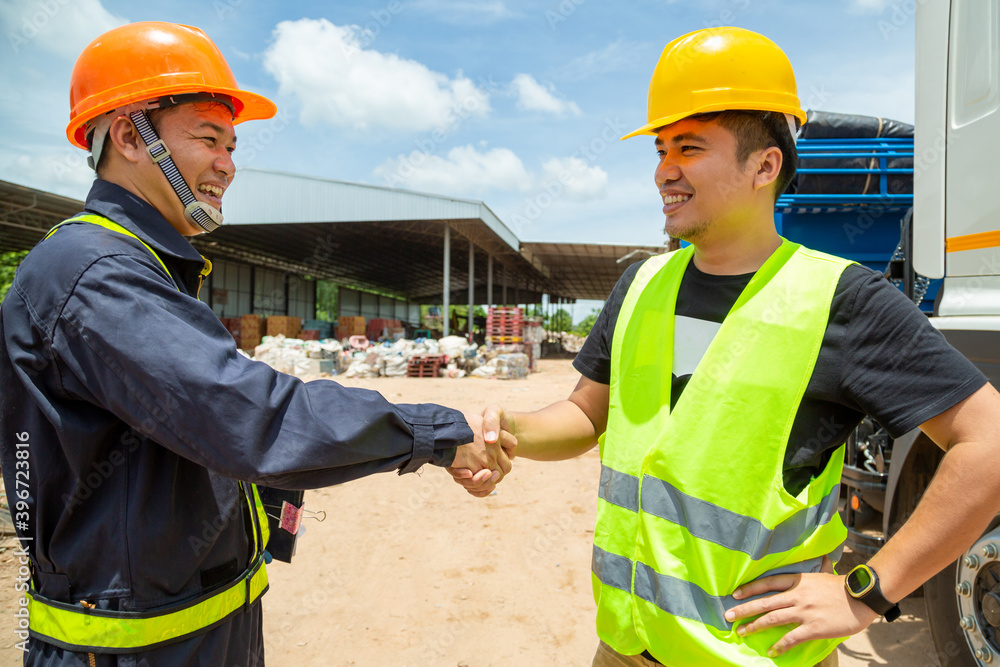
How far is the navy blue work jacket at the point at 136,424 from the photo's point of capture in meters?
1.31

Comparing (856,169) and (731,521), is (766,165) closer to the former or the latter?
(731,521)

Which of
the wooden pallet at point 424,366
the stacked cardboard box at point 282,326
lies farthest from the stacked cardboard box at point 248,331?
the wooden pallet at point 424,366

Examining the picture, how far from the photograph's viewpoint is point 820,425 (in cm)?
146

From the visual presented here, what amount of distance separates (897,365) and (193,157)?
6.61 feet

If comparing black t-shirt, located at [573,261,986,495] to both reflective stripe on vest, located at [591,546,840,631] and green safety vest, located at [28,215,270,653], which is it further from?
green safety vest, located at [28,215,270,653]

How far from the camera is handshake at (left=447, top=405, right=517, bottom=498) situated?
2.10 m

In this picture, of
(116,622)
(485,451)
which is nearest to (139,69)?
(116,622)

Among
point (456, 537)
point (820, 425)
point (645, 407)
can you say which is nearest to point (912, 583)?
point (820, 425)

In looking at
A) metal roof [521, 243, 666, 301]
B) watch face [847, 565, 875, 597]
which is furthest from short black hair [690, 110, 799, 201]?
metal roof [521, 243, 666, 301]

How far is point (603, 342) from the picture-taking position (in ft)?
6.56

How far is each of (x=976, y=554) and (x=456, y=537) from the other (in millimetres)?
3781

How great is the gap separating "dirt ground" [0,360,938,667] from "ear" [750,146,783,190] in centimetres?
287

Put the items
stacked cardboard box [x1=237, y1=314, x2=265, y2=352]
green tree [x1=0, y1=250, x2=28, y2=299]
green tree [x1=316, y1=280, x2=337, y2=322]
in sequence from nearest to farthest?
1. green tree [x1=0, y1=250, x2=28, y2=299]
2. stacked cardboard box [x1=237, y1=314, x2=265, y2=352]
3. green tree [x1=316, y1=280, x2=337, y2=322]

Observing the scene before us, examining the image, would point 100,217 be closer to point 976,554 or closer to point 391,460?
point 391,460
